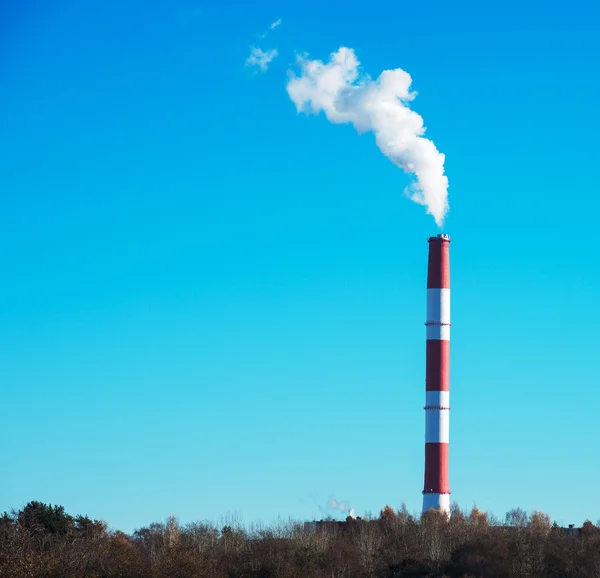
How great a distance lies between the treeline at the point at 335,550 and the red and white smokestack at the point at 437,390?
1045 millimetres

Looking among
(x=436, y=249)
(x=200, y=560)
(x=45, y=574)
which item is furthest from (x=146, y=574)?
(x=436, y=249)

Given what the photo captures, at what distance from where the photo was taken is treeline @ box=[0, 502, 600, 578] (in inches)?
1265

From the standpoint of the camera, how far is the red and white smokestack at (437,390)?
43.2 m

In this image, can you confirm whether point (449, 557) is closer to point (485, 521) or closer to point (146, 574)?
point (485, 521)

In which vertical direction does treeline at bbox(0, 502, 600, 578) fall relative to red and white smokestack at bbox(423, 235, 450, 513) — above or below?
below

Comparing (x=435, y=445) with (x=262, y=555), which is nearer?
(x=262, y=555)

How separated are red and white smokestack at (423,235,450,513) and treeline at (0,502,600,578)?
1.05m

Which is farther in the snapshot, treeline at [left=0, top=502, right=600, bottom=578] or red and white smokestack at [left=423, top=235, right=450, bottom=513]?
red and white smokestack at [left=423, top=235, right=450, bottom=513]

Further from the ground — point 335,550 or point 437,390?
point 437,390

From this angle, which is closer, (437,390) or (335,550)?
(335,550)

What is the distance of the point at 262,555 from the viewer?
3744 cm

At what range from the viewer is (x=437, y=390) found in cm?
4362

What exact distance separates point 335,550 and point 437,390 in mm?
7803

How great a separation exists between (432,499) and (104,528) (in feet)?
41.7
